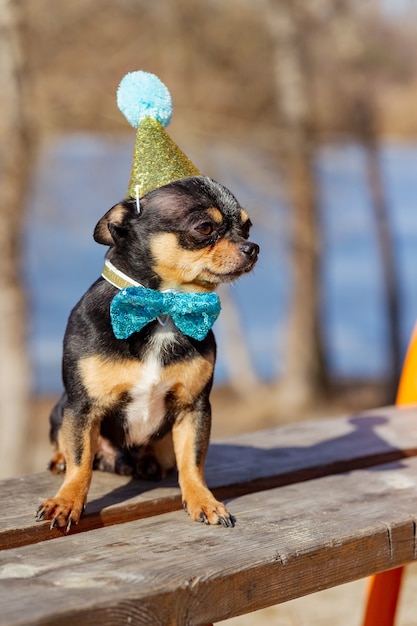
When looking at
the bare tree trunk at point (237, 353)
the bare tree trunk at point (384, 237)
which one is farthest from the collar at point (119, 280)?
the bare tree trunk at point (237, 353)

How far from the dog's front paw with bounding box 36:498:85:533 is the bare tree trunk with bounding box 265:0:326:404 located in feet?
20.7

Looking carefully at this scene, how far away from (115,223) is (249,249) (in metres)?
0.34

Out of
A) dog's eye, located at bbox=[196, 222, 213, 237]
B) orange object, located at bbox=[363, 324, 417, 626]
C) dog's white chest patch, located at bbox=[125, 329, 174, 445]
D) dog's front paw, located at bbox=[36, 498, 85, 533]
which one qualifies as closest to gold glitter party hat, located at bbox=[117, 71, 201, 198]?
dog's eye, located at bbox=[196, 222, 213, 237]

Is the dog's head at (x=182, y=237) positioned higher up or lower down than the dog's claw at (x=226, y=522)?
higher up

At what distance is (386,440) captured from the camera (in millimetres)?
3057

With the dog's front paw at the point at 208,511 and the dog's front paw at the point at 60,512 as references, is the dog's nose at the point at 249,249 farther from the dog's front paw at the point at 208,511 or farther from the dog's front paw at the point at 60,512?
the dog's front paw at the point at 60,512

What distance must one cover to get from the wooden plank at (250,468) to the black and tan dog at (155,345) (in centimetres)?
8

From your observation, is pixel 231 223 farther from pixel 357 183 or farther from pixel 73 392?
pixel 357 183

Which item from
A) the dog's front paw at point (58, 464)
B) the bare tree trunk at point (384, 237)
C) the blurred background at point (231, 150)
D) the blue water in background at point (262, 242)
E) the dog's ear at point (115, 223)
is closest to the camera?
the dog's ear at point (115, 223)

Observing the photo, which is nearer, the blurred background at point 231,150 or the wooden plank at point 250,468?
the wooden plank at point 250,468

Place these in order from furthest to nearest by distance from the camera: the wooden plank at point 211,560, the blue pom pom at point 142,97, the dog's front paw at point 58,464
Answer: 1. the dog's front paw at point 58,464
2. the blue pom pom at point 142,97
3. the wooden plank at point 211,560

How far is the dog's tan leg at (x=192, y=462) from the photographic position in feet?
7.22

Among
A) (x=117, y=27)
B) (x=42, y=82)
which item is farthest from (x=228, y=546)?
(x=117, y=27)

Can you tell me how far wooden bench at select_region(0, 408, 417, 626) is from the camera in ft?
5.32
